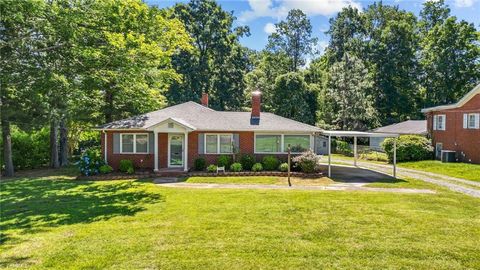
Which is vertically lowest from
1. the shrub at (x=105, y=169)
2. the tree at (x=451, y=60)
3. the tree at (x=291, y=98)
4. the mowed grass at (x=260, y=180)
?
the mowed grass at (x=260, y=180)

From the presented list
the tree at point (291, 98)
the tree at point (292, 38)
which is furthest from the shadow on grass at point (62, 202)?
the tree at point (292, 38)

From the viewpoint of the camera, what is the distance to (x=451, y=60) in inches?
1646

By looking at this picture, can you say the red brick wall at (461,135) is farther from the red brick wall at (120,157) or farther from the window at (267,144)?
the red brick wall at (120,157)

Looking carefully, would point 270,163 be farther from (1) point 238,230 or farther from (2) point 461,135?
(2) point 461,135

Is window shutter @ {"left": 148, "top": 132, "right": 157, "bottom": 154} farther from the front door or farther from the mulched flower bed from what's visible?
the mulched flower bed

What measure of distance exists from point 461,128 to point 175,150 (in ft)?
69.9

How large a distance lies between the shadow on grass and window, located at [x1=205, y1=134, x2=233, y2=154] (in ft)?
17.2

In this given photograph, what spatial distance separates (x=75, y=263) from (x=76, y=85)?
7.91 m

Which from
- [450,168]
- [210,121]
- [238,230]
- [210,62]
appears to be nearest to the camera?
[238,230]

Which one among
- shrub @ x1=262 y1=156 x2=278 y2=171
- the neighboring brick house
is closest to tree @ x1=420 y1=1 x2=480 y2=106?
the neighboring brick house

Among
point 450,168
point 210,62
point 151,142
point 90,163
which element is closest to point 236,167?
point 151,142

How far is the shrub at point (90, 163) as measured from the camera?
18.8 meters

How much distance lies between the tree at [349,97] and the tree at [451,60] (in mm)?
8732

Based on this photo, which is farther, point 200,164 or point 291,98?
point 291,98
